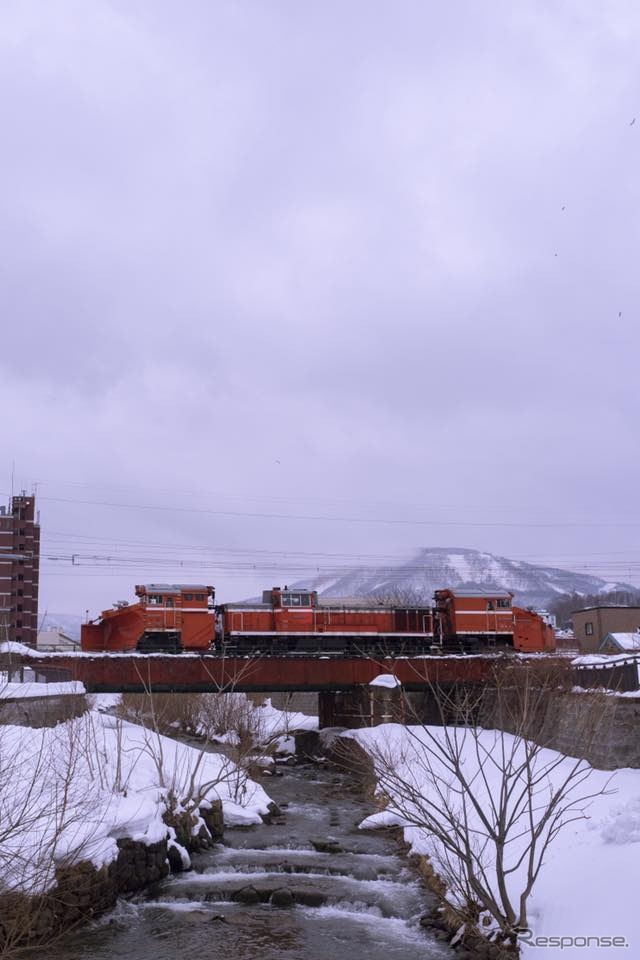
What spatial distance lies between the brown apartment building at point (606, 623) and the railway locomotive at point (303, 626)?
1029 inches

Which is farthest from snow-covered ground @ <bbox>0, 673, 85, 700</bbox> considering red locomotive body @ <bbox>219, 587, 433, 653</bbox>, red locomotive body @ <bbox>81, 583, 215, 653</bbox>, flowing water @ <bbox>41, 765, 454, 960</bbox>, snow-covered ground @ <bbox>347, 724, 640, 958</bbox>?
snow-covered ground @ <bbox>347, 724, 640, 958</bbox>

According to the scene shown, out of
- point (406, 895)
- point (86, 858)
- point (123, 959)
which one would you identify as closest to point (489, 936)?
point (406, 895)

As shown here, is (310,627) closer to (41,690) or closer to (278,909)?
(41,690)

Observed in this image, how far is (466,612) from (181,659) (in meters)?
17.1

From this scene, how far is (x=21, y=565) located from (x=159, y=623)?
72973 mm

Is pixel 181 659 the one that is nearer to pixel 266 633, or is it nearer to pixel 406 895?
pixel 266 633

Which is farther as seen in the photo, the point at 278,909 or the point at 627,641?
the point at 627,641

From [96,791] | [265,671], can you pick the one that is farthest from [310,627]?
[96,791]

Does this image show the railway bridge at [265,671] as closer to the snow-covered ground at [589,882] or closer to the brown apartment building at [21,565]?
the snow-covered ground at [589,882]

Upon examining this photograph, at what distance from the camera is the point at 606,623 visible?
72312 millimetres

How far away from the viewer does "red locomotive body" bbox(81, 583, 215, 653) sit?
1729 inches

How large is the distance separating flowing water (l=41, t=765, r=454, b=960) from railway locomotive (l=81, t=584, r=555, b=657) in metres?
19.1

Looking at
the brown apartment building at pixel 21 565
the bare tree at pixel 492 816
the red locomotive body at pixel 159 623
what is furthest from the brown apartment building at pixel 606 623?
the brown apartment building at pixel 21 565

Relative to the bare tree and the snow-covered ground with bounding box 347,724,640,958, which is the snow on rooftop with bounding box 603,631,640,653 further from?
the snow-covered ground with bounding box 347,724,640,958
